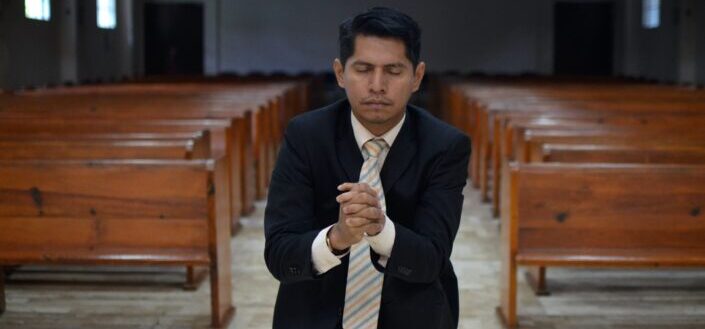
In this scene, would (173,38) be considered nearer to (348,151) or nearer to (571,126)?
(571,126)

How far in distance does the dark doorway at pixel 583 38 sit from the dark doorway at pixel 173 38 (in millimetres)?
6916

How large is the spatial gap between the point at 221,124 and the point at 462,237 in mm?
1511

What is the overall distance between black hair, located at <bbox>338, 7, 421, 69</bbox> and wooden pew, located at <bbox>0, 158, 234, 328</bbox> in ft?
5.69

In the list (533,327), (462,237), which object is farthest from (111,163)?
(462,237)

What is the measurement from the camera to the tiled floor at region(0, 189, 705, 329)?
12.0ft

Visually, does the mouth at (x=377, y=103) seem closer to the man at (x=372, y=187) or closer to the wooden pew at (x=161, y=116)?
the man at (x=372, y=187)

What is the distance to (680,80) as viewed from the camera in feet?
42.5

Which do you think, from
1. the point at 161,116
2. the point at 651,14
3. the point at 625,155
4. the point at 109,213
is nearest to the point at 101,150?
the point at 109,213

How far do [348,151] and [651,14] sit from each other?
47.8 feet

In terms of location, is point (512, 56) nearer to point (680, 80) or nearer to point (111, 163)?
point (680, 80)

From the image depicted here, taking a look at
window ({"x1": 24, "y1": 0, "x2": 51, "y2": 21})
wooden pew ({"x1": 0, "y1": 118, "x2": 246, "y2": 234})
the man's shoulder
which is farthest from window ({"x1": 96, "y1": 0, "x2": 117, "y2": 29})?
the man's shoulder

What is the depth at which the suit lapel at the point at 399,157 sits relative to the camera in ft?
6.06

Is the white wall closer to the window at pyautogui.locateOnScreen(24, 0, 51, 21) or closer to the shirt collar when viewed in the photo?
the window at pyautogui.locateOnScreen(24, 0, 51, 21)

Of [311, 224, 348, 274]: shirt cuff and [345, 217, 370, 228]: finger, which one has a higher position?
[345, 217, 370, 228]: finger
